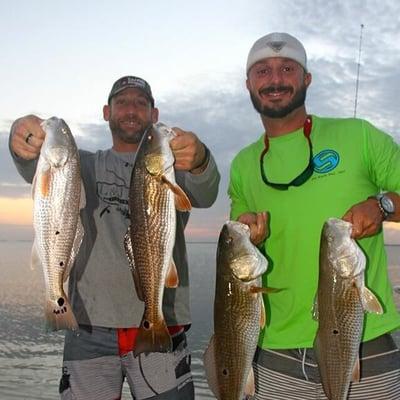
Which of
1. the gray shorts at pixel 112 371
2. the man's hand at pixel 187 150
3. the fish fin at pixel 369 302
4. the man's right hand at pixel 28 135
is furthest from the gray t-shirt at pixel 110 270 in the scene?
the fish fin at pixel 369 302

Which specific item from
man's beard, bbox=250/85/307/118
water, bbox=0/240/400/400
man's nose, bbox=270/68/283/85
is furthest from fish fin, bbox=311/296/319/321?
water, bbox=0/240/400/400

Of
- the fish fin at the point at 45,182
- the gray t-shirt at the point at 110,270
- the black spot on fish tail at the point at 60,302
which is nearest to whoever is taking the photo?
the fish fin at the point at 45,182

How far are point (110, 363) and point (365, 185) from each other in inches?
119

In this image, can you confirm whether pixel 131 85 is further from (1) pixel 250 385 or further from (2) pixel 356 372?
(2) pixel 356 372

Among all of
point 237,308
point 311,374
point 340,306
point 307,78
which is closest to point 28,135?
point 237,308

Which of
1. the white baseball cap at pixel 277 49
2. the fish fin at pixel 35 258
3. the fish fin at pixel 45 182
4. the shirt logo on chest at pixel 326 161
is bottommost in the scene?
the fish fin at pixel 35 258

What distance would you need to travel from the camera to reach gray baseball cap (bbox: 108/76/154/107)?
620 centimetres

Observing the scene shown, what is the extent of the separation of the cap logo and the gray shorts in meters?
2.99

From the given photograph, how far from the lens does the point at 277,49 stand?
5328 millimetres

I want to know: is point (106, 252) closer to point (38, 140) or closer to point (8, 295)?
point (38, 140)

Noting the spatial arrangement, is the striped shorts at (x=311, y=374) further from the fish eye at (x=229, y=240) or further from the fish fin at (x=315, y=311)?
the fish eye at (x=229, y=240)

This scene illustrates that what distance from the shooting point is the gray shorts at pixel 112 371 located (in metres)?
5.57

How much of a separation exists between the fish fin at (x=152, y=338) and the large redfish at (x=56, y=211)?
56 centimetres

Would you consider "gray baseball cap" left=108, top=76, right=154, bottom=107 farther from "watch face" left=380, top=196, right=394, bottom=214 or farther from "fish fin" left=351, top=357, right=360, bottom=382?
"fish fin" left=351, top=357, right=360, bottom=382
